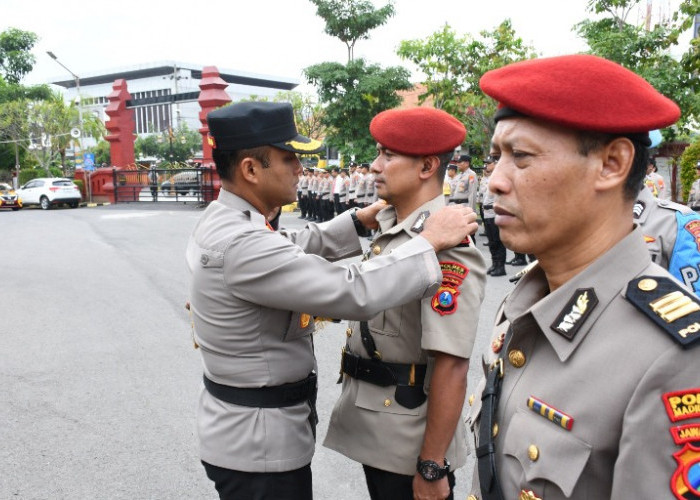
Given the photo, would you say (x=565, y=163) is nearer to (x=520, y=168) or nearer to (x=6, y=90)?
(x=520, y=168)

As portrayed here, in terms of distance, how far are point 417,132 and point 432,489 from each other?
1.19 metres

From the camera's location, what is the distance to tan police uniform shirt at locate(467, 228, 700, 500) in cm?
92

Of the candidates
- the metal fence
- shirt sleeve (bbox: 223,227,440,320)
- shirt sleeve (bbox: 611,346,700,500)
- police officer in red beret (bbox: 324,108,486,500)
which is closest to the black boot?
police officer in red beret (bbox: 324,108,486,500)

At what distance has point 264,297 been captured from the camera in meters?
1.72

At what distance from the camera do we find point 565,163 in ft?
3.55

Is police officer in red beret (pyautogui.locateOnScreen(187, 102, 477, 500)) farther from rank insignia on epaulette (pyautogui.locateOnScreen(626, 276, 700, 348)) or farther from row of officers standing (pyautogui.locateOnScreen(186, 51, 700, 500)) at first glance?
rank insignia on epaulette (pyautogui.locateOnScreen(626, 276, 700, 348))

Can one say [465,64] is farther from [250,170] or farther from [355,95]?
[250,170]

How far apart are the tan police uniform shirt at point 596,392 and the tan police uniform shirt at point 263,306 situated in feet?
1.69

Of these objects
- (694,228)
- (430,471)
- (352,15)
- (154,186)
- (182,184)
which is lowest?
(154,186)

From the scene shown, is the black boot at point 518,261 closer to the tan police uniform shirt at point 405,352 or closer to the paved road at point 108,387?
the paved road at point 108,387

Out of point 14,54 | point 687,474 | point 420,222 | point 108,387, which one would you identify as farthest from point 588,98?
point 14,54

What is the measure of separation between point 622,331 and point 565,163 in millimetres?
323

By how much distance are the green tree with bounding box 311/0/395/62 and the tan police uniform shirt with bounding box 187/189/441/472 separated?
2110 cm

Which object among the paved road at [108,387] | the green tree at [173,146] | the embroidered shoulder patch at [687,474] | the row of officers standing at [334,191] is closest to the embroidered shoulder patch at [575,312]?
the embroidered shoulder patch at [687,474]
